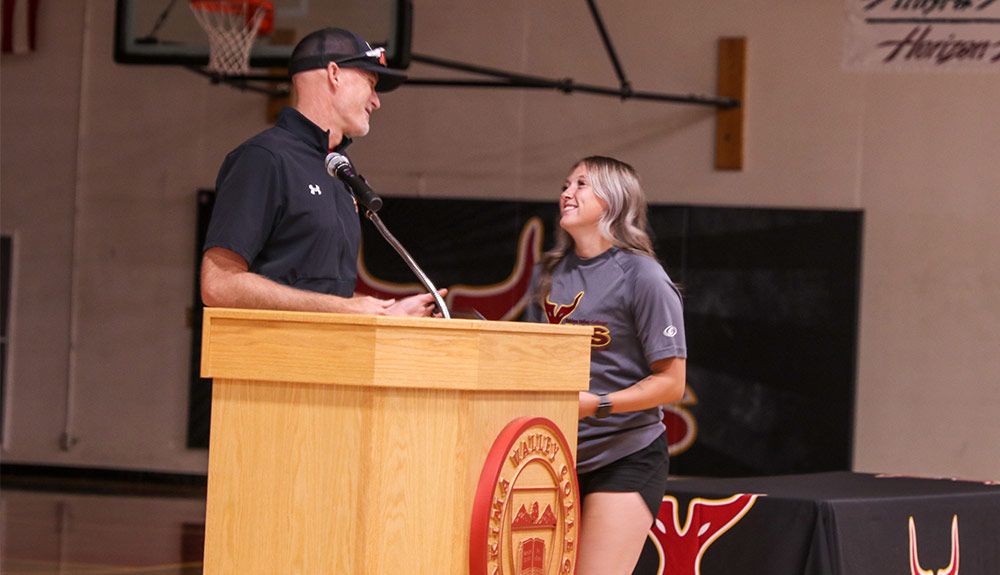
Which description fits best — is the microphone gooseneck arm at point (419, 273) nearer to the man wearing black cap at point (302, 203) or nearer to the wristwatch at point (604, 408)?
the man wearing black cap at point (302, 203)

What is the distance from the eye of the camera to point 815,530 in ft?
11.5

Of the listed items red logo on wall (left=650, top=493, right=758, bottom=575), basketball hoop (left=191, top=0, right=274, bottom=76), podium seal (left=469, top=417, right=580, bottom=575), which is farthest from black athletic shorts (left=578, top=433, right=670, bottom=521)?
basketball hoop (left=191, top=0, right=274, bottom=76)

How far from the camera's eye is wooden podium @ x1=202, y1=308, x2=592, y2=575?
6.24 ft

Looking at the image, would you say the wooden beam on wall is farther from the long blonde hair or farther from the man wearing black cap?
the man wearing black cap

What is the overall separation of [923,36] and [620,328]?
5.39m

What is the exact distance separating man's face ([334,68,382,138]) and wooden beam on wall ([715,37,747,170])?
219 inches

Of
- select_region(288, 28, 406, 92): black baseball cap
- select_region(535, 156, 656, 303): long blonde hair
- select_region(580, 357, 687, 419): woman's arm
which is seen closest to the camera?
select_region(288, 28, 406, 92): black baseball cap

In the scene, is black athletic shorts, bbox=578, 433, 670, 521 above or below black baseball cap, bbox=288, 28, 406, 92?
below

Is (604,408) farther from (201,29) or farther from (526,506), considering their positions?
(201,29)

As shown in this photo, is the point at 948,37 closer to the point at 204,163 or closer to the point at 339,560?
the point at 204,163

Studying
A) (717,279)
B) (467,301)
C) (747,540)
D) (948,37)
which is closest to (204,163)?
(467,301)

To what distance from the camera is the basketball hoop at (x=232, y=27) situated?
625cm

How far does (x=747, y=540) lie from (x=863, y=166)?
4.55 metres

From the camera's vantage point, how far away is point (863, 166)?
25.0ft
